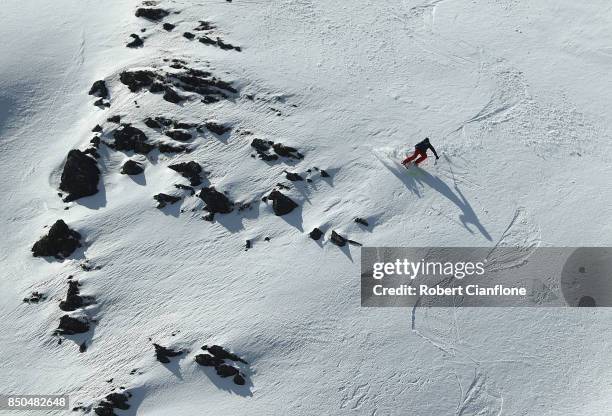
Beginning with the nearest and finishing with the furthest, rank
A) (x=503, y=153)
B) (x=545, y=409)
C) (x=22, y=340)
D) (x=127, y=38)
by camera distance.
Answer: (x=545, y=409), (x=22, y=340), (x=503, y=153), (x=127, y=38)

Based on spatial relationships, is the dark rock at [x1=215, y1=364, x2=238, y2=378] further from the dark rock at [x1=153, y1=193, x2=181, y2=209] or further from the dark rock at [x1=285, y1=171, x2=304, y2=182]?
the dark rock at [x1=285, y1=171, x2=304, y2=182]

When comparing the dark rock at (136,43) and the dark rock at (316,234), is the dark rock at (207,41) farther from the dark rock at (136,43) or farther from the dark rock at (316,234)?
the dark rock at (316,234)

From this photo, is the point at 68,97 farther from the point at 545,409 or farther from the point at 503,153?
the point at 545,409

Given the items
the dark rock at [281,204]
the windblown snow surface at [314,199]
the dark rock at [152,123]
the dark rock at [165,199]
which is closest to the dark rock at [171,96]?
the windblown snow surface at [314,199]

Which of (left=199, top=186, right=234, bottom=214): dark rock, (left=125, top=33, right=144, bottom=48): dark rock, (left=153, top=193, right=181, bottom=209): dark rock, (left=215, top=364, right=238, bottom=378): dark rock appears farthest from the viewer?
(left=125, top=33, right=144, bottom=48): dark rock

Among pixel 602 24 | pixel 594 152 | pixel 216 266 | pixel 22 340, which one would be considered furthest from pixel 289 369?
pixel 602 24

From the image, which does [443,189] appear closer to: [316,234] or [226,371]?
[316,234]

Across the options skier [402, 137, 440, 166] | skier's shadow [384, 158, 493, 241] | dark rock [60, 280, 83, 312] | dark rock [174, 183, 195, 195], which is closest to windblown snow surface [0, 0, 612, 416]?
skier's shadow [384, 158, 493, 241]
